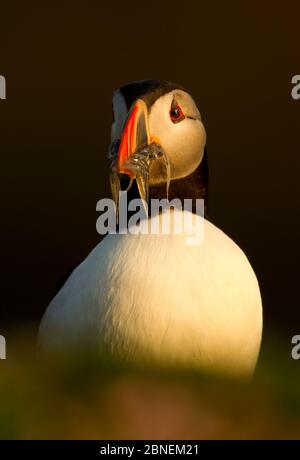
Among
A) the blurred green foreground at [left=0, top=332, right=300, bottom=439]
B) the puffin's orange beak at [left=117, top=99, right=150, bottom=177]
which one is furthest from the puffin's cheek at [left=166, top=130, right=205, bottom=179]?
the blurred green foreground at [left=0, top=332, right=300, bottom=439]

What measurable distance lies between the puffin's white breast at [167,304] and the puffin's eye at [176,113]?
0.40 metres

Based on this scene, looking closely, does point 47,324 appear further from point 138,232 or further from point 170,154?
point 170,154

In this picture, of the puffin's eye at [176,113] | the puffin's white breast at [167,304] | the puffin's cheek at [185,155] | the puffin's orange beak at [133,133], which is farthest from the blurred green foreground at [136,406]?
the puffin's eye at [176,113]

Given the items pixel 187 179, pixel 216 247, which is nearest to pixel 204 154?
pixel 187 179

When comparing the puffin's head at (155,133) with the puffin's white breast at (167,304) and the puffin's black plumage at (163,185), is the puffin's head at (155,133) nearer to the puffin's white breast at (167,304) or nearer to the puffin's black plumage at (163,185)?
the puffin's black plumage at (163,185)

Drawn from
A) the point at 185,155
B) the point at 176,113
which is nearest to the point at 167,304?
the point at 185,155

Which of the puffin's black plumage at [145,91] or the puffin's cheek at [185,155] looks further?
the puffin's cheek at [185,155]

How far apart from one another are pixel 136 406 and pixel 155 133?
1154mm

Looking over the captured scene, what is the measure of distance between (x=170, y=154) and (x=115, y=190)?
0.82 ft

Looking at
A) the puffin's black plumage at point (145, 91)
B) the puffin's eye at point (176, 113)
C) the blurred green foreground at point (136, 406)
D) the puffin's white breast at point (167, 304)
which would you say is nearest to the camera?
the blurred green foreground at point (136, 406)

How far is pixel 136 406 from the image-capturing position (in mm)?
3229

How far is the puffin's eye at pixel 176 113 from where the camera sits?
414 cm

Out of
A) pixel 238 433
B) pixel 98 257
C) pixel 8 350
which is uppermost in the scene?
pixel 98 257

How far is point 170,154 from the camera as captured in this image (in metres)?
4.14
